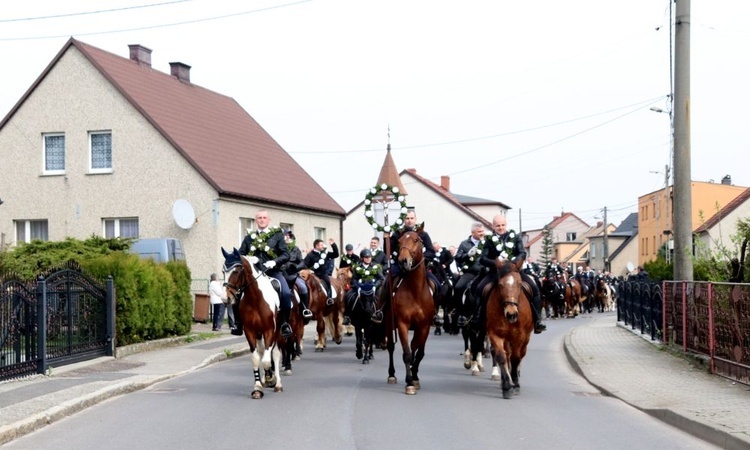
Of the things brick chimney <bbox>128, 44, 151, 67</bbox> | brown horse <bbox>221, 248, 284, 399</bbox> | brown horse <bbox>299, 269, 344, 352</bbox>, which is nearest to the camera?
brown horse <bbox>221, 248, 284, 399</bbox>

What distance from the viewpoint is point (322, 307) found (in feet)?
62.3

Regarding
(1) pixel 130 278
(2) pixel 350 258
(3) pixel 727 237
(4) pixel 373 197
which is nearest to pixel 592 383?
(4) pixel 373 197

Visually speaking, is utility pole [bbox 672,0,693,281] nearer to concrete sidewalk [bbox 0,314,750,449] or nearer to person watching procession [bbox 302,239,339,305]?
concrete sidewalk [bbox 0,314,750,449]

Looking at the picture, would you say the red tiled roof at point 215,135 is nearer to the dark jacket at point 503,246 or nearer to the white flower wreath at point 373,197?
the white flower wreath at point 373,197

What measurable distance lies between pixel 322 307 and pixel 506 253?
6738 mm

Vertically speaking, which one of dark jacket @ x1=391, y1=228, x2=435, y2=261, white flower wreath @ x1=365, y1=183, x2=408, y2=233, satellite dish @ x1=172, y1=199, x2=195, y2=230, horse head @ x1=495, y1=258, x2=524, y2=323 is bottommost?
horse head @ x1=495, y1=258, x2=524, y2=323

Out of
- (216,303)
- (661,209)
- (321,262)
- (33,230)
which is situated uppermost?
(661,209)

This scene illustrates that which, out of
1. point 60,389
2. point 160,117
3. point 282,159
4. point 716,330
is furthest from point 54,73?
point 716,330

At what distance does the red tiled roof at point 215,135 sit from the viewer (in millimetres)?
32625

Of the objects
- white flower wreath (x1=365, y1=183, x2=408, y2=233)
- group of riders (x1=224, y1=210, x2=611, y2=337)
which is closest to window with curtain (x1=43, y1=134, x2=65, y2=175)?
group of riders (x1=224, y1=210, x2=611, y2=337)

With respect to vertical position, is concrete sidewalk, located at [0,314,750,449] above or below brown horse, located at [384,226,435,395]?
below

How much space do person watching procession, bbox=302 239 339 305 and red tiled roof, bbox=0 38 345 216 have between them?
40.6 feet

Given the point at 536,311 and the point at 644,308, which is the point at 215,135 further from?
the point at 536,311

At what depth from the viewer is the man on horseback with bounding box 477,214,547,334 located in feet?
42.3
